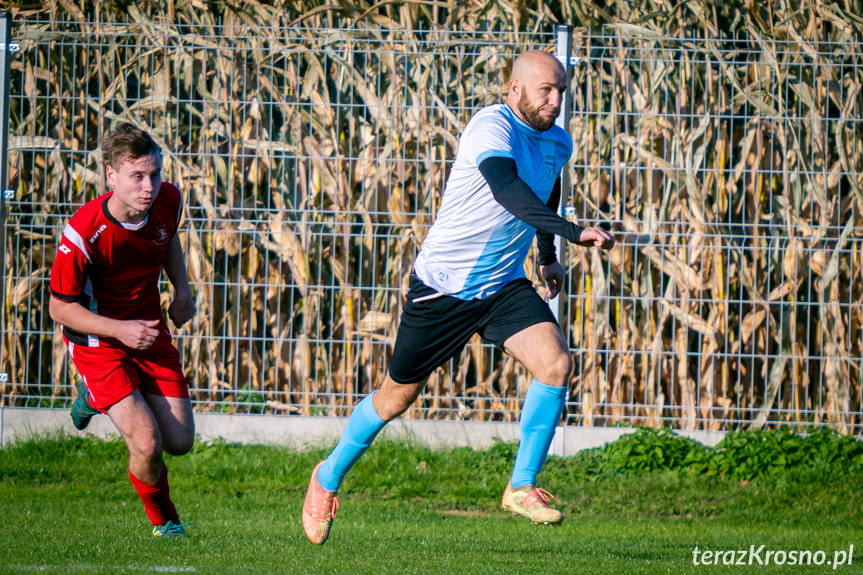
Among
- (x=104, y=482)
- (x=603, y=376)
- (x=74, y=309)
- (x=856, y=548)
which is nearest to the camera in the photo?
(x=74, y=309)

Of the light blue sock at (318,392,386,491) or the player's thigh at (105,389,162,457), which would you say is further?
the player's thigh at (105,389,162,457)

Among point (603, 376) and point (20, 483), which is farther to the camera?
point (603, 376)

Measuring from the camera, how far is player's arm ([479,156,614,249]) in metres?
4.28

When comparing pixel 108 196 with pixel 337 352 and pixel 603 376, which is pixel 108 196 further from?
pixel 603 376

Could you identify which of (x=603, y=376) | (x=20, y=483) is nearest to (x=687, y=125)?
(x=603, y=376)

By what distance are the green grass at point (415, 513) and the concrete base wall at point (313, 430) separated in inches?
4.9

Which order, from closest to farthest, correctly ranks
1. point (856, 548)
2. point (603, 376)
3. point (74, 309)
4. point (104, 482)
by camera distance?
point (74, 309) → point (856, 548) → point (104, 482) → point (603, 376)

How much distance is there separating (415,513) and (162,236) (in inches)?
114

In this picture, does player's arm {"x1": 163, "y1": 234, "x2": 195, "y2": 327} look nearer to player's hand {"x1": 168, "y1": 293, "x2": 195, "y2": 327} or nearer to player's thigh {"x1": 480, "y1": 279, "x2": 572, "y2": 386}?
player's hand {"x1": 168, "y1": 293, "x2": 195, "y2": 327}

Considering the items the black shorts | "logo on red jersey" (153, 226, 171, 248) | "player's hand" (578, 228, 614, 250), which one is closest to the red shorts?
"logo on red jersey" (153, 226, 171, 248)

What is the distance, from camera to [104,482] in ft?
26.4

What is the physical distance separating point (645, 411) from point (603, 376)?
46 cm

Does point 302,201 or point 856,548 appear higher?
point 302,201

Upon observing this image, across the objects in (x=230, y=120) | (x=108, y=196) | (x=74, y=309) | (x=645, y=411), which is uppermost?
(x=230, y=120)
